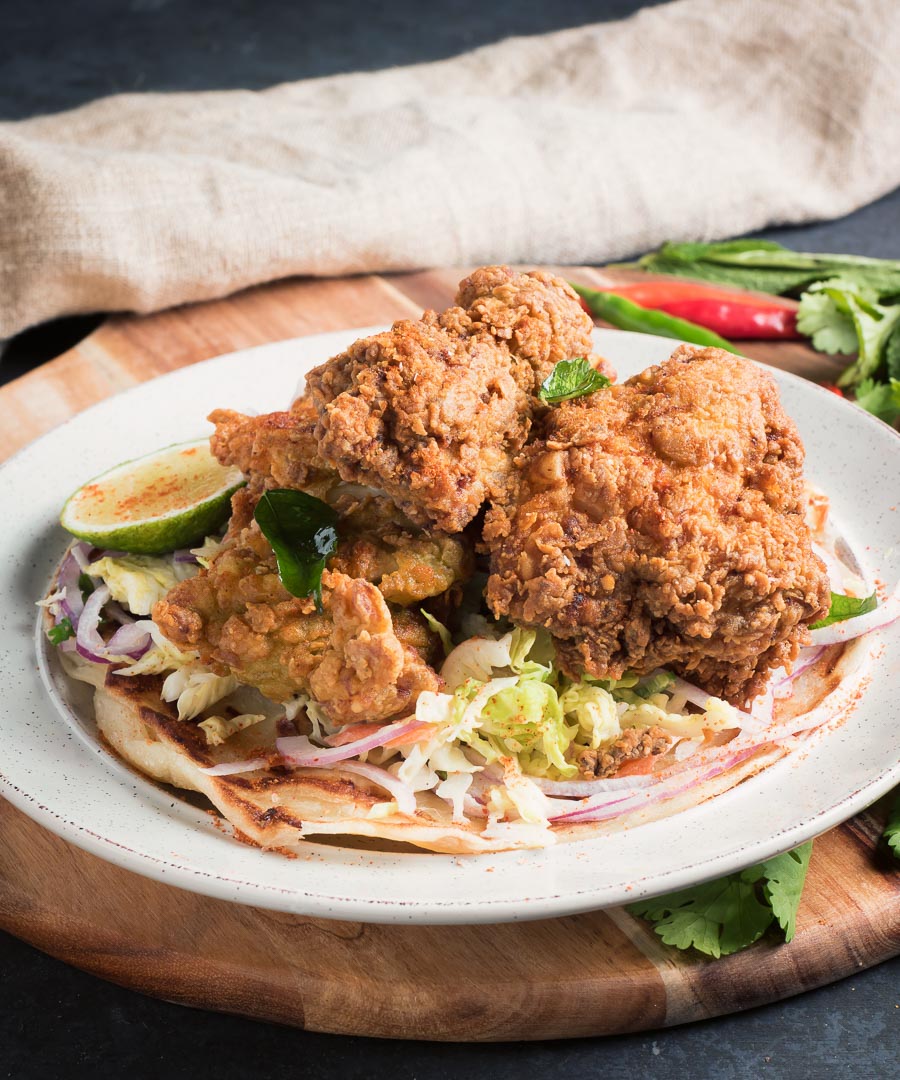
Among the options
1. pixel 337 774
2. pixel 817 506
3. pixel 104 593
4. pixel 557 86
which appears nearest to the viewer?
pixel 337 774

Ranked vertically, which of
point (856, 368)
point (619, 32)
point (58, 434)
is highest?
point (619, 32)

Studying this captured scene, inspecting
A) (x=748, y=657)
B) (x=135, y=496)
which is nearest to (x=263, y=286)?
(x=135, y=496)

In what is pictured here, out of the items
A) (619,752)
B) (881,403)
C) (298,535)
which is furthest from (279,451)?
(881,403)

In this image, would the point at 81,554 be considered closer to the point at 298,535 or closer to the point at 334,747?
the point at 298,535

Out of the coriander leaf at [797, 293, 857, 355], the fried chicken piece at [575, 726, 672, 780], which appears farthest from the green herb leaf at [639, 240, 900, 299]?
the fried chicken piece at [575, 726, 672, 780]

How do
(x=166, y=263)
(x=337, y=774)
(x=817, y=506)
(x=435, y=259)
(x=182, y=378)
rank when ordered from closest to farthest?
(x=337, y=774) → (x=817, y=506) → (x=182, y=378) → (x=166, y=263) → (x=435, y=259)

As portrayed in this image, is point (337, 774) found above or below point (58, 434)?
below

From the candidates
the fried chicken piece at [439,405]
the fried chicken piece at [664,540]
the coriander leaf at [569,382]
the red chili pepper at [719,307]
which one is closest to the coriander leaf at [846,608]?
the fried chicken piece at [664,540]

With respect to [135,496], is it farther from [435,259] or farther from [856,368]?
[856,368]
